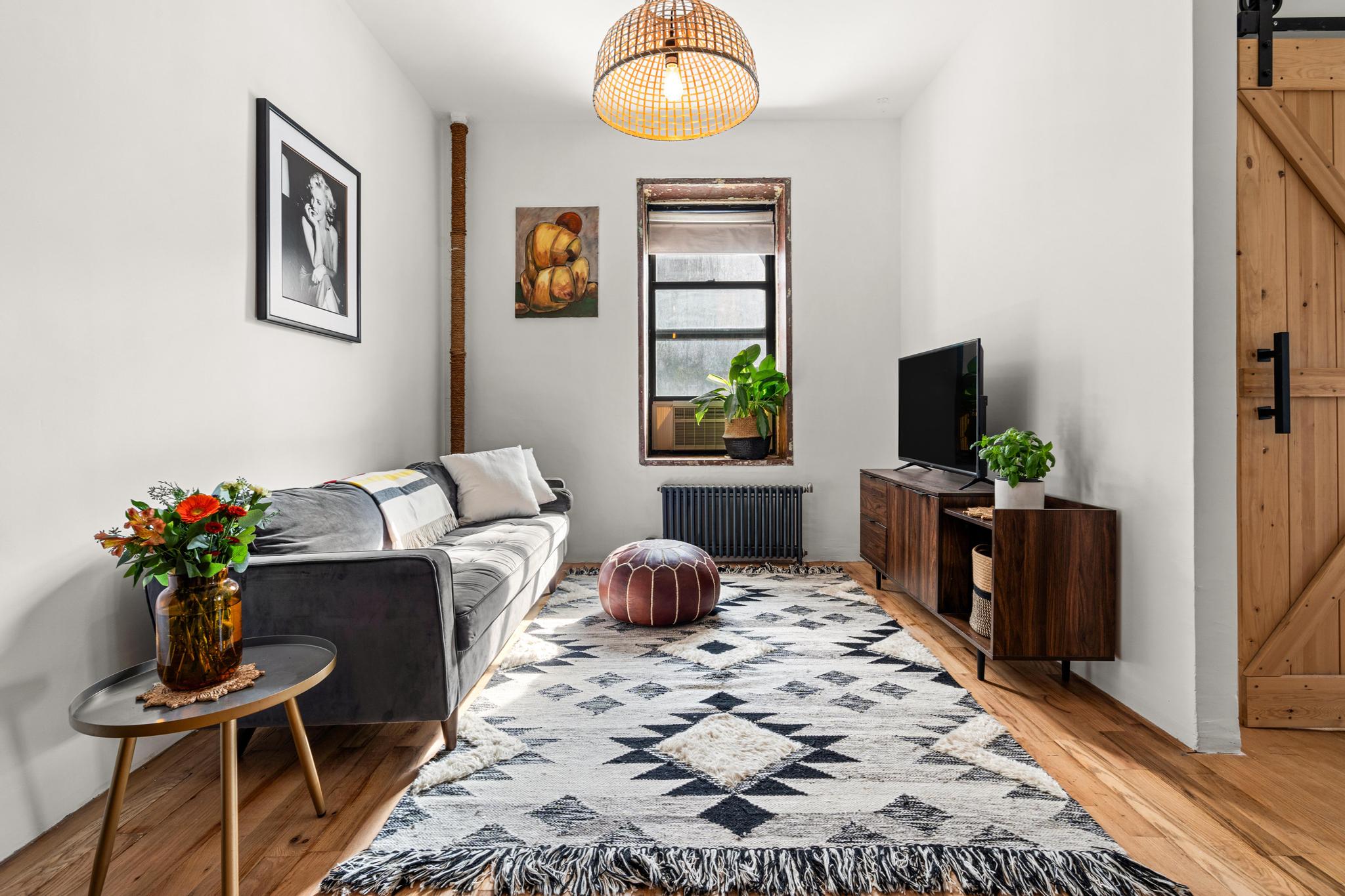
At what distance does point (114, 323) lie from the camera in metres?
1.91

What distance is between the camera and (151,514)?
1.46 meters

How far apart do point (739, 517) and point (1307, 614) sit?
2.88 meters

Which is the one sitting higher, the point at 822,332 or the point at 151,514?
the point at 822,332

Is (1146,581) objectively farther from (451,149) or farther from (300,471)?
(451,149)

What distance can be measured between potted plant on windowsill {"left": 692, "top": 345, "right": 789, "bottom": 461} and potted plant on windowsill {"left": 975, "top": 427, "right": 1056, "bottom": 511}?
7.27 feet

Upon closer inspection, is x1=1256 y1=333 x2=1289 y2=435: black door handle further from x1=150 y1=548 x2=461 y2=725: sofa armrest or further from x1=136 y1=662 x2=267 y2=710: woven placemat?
x1=136 y1=662 x2=267 y2=710: woven placemat

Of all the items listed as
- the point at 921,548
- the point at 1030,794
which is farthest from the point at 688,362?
the point at 1030,794

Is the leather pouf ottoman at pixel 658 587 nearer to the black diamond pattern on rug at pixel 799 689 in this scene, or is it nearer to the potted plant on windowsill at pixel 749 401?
the black diamond pattern on rug at pixel 799 689

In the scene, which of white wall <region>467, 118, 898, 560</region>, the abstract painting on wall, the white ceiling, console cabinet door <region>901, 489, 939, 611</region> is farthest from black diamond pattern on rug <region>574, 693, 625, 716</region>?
the white ceiling

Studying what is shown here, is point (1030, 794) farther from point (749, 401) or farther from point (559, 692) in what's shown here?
point (749, 401)

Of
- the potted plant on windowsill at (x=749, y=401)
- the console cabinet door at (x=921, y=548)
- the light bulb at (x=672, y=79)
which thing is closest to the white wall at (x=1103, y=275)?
the console cabinet door at (x=921, y=548)

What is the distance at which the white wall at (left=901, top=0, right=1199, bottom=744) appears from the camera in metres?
2.08

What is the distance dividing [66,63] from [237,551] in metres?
1.34

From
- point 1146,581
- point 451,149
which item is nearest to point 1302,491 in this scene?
point 1146,581
